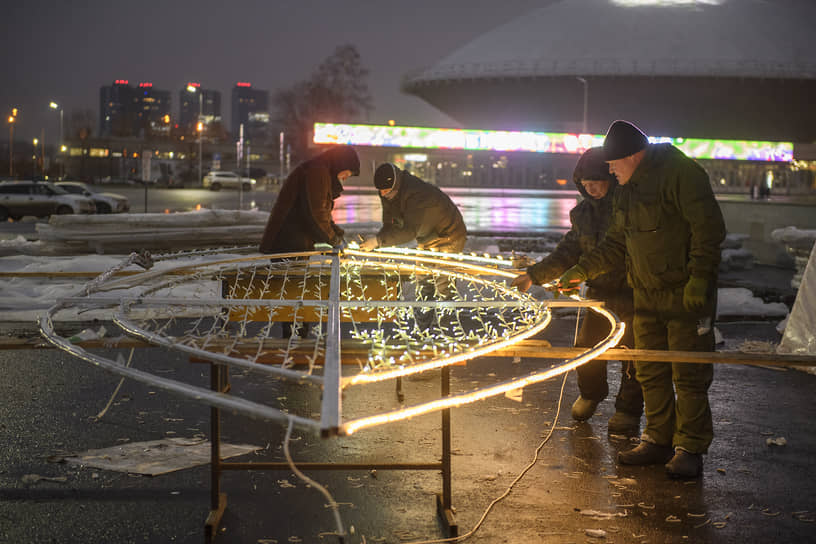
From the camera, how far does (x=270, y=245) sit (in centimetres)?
665

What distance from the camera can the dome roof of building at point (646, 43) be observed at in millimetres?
67875

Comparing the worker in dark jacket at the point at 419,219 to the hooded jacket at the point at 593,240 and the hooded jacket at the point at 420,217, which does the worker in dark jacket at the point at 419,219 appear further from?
the hooded jacket at the point at 593,240

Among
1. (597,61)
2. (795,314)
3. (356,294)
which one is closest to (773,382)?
(795,314)

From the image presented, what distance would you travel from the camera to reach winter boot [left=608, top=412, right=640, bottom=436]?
199 inches

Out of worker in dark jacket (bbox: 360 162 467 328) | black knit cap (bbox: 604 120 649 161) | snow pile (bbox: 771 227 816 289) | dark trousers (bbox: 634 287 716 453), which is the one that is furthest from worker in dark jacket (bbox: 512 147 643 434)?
snow pile (bbox: 771 227 816 289)

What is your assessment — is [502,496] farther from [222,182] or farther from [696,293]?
[222,182]

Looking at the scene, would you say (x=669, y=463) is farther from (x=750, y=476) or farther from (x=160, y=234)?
(x=160, y=234)

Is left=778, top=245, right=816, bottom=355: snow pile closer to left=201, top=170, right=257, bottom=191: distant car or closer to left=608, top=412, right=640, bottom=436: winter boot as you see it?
left=608, top=412, right=640, bottom=436: winter boot

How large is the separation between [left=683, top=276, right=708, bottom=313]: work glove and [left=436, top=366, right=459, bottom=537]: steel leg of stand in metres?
1.33

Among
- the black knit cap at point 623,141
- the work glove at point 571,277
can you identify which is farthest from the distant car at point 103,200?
the black knit cap at point 623,141

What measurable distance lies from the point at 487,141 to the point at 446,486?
2499 inches

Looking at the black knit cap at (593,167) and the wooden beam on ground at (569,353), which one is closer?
the wooden beam on ground at (569,353)

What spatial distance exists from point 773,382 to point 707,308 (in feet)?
10.1

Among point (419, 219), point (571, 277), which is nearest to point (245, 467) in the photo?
point (571, 277)
